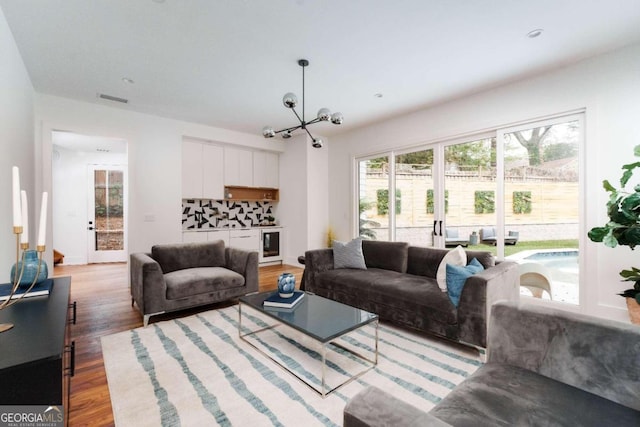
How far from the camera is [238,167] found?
19.8 ft

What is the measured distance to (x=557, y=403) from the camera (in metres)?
1.10

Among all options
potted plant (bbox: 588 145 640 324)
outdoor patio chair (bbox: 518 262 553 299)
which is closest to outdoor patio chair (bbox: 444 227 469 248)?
outdoor patio chair (bbox: 518 262 553 299)

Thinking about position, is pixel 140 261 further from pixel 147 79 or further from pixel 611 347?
pixel 611 347

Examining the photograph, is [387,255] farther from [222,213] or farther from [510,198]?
[222,213]

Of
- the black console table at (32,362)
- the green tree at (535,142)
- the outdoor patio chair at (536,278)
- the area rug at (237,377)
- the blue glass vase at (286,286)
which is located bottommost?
the area rug at (237,377)

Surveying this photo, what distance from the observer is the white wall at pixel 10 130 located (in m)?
2.24

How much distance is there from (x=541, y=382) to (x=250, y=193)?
5924 millimetres

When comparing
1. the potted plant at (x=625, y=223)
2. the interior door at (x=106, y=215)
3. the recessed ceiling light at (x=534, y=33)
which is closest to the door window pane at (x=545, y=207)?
the potted plant at (x=625, y=223)

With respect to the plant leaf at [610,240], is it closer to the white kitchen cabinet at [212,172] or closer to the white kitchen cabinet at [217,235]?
the white kitchen cabinet at [217,235]

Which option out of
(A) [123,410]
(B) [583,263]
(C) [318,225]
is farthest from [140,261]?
(B) [583,263]

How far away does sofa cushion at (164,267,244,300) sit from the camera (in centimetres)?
305

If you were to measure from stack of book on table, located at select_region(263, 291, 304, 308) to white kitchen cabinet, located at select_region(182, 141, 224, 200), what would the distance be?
3.58 metres

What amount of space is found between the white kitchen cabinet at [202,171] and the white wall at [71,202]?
2.88 meters

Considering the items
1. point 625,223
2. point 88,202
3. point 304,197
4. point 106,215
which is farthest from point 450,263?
point 88,202
